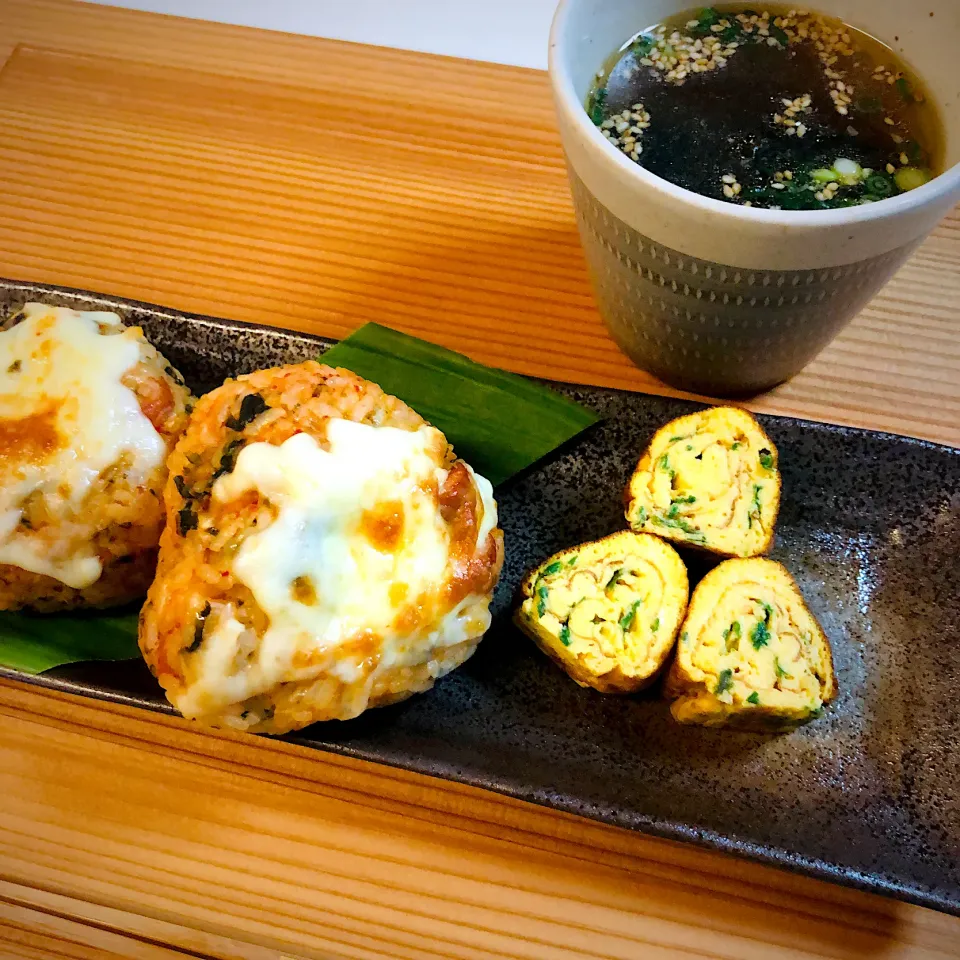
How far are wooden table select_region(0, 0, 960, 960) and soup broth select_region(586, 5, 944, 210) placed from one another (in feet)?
1.47

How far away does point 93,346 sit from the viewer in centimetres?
124

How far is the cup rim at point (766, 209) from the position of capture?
0.93 metres

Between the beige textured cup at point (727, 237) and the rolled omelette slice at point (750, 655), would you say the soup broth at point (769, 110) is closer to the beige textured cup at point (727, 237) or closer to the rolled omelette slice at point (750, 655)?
the beige textured cup at point (727, 237)

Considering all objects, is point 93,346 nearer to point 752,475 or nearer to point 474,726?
point 474,726

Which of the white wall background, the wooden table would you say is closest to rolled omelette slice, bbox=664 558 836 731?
the wooden table

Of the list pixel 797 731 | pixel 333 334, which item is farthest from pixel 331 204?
pixel 797 731

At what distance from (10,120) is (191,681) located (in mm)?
1574

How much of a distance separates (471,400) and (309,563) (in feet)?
1.43

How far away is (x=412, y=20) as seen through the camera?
79.2 inches

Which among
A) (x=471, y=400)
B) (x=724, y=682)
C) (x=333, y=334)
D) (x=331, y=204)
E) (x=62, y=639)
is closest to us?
(x=724, y=682)

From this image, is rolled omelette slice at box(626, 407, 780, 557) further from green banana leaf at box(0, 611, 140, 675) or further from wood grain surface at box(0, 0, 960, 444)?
green banana leaf at box(0, 611, 140, 675)

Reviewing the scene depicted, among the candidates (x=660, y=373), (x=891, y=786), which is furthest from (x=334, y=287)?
(x=891, y=786)

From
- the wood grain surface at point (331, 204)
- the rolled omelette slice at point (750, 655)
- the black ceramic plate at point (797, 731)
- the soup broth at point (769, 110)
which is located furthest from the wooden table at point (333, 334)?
the soup broth at point (769, 110)

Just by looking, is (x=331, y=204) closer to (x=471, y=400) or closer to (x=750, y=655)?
(x=471, y=400)
